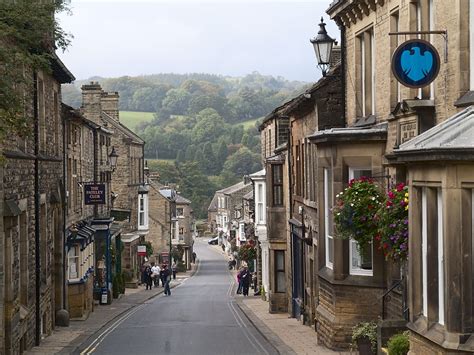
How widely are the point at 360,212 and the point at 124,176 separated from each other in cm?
4189

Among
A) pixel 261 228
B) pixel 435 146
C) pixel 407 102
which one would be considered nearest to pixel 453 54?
pixel 407 102

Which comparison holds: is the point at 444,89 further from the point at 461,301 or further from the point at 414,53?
the point at 461,301

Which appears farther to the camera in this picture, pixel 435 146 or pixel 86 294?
pixel 86 294

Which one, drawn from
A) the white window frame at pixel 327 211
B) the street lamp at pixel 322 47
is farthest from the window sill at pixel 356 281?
the street lamp at pixel 322 47

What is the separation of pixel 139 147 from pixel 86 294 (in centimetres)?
2926

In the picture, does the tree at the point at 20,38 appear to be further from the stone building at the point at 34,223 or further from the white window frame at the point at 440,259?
the white window frame at the point at 440,259

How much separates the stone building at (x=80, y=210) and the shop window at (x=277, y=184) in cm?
780

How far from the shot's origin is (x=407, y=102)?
15.8 meters

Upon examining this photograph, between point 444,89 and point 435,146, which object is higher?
point 444,89

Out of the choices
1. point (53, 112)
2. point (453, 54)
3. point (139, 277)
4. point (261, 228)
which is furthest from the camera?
point (139, 277)

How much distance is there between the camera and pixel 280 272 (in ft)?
119

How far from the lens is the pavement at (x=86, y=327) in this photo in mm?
24047

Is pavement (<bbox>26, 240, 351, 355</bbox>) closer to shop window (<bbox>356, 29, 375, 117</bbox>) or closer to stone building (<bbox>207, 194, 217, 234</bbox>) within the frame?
shop window (<bbox>356, 29, 375, 117</bbox>)

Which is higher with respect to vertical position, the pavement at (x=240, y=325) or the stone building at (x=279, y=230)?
the stone building at (x=279, y=230)
